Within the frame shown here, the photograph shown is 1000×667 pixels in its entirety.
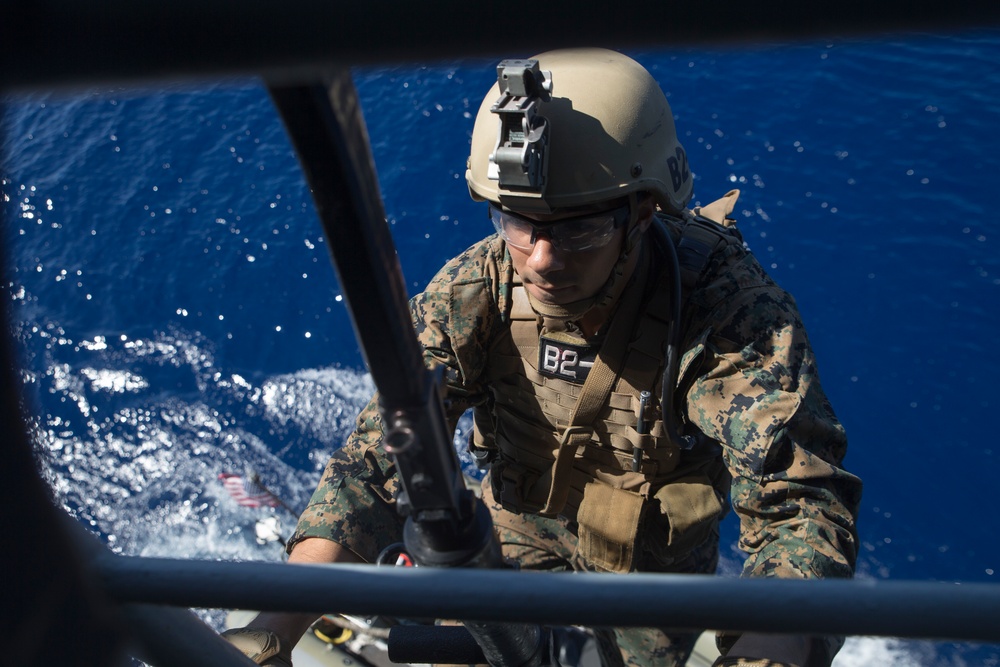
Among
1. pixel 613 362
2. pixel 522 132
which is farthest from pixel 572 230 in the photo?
pixel 613 362

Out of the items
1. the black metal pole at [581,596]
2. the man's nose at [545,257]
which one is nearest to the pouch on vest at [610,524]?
the man's nose at [545,257]

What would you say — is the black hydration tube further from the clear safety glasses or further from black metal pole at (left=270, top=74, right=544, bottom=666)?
black metal pole at (left=270, top=74, right=544, bottom=666)

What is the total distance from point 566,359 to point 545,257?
501 millimetres

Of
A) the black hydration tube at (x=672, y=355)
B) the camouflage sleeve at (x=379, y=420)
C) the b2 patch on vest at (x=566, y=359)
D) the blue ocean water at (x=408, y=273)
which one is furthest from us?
the blue ocean water at (x=408, y=273)

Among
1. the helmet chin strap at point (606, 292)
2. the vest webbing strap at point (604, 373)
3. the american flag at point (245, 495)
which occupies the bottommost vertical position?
the american flag at point (245, 495)

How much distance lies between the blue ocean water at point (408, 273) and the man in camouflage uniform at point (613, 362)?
4.81 meters

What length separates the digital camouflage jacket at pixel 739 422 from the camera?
104 inches

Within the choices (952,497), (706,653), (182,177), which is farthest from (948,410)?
(182,177)

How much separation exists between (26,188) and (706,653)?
12.5m

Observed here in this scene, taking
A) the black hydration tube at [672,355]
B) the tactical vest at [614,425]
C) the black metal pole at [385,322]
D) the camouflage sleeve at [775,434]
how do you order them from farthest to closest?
the tactical vest at [614,425] < the black hydration tube at [672,355] < the camouflage sleeve at [775,434] < the black metal pole at [385,322]

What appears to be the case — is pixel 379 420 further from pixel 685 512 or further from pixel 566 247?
pixel 685 512

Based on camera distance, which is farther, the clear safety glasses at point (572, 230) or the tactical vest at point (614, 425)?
the tactical vest at point (614, 425)

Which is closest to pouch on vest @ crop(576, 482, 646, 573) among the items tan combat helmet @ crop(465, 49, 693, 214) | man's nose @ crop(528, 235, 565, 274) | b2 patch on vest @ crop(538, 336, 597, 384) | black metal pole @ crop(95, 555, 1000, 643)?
b2 patch on vest @ crop(538, 336, 597, 384)

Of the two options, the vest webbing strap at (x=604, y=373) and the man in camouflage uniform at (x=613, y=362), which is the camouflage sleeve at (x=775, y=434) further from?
the vest webbing strap at (x=604, y=373)
